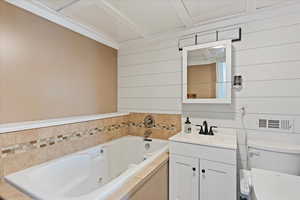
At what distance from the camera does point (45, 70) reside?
5.76 feet

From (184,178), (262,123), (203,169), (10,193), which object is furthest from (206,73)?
(10,193)

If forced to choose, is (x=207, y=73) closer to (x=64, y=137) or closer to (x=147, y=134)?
(x=147, y=134)

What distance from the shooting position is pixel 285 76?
160 cm

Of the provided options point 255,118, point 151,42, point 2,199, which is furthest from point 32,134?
point 255,118

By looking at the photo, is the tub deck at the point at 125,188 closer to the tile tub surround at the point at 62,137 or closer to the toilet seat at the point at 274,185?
the tile tub surround at the point at 62,137

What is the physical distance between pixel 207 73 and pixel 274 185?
4.26 ft

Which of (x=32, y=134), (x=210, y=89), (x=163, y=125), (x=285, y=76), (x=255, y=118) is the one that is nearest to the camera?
(x=32, y=134)

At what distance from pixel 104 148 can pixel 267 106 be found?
2072 millimetres

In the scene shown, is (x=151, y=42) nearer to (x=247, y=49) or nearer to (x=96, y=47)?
(x=96, y=47)

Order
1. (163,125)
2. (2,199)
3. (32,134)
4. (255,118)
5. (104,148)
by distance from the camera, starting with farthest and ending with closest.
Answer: (163,125) → (104,148) → (255,118) → (32,134) → (2,199)

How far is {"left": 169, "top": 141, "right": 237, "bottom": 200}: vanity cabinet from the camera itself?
139 cm

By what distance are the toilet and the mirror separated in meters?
0.61

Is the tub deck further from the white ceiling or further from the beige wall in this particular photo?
the white ceiling

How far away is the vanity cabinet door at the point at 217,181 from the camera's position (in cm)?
138
